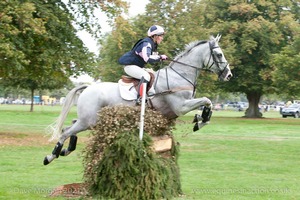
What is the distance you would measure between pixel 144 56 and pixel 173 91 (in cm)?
97

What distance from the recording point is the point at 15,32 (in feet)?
66.8

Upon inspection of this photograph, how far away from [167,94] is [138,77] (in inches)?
24.6

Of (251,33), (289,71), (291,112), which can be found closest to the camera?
(289,71)

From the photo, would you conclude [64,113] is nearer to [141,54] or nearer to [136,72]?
[136,72]

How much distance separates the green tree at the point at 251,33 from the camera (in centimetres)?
5250

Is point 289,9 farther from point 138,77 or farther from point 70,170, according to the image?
point 138,77

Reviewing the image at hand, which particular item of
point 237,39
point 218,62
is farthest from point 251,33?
point 218,62

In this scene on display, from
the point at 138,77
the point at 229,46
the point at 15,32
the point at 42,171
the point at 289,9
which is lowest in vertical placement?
the point at 42,171

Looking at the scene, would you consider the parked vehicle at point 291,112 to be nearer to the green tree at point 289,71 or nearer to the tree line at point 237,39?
the tree line at point 237,39

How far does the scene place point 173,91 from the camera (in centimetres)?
1049

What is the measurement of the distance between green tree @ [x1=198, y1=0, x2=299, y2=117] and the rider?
4080 cm

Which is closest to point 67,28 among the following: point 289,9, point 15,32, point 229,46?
point 15,32

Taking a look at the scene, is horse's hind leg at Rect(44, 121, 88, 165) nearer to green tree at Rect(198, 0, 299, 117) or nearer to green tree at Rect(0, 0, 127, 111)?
green tree at Rect(0, 0, 127, 111)

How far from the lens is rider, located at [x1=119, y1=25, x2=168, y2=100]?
9.98 m
